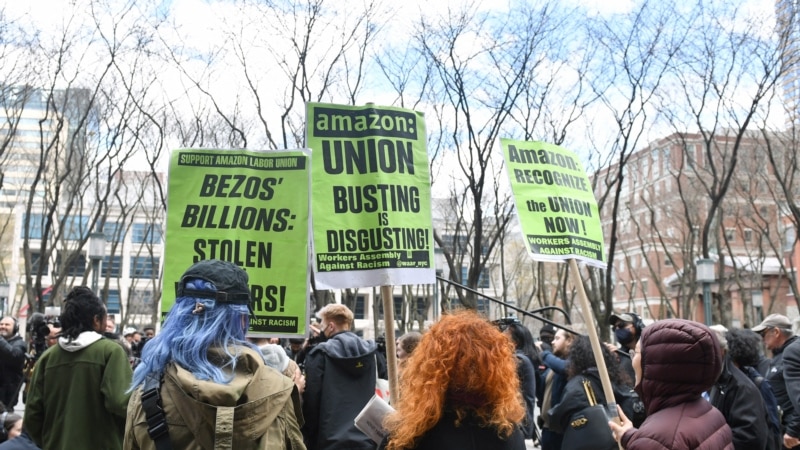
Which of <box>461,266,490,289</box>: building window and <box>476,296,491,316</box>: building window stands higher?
<box>461,266,490,289</box>: building window

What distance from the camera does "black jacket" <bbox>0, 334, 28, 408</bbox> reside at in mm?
8820

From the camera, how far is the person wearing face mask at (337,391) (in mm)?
5543

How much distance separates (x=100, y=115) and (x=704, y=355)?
78.5 ft

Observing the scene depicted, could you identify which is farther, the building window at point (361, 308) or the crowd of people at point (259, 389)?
the building window at point (361, 308)

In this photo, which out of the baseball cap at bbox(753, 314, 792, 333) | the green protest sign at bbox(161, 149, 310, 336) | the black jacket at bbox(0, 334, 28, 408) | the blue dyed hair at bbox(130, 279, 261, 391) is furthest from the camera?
the black jacket at bbox(0, 334, 28, 408)

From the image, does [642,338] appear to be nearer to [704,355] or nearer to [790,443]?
[704,355]

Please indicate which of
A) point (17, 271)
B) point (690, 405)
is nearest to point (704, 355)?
point (690, 405)

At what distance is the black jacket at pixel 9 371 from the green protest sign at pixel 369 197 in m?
5.23

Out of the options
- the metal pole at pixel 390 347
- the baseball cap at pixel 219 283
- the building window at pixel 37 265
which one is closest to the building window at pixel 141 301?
the building window at pixel 37 265

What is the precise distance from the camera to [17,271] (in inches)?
2495

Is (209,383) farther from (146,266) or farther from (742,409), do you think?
(146,266)

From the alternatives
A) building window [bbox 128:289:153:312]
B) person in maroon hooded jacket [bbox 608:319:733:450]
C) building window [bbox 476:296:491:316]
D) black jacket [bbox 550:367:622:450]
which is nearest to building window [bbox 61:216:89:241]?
building window [bbox 128:289:153:312]

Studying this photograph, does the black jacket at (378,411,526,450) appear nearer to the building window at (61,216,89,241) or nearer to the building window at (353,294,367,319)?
the building window at (61,216,89,241)

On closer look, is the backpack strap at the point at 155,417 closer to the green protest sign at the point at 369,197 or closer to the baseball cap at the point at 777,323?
the green protest sign at the point at 369,197
